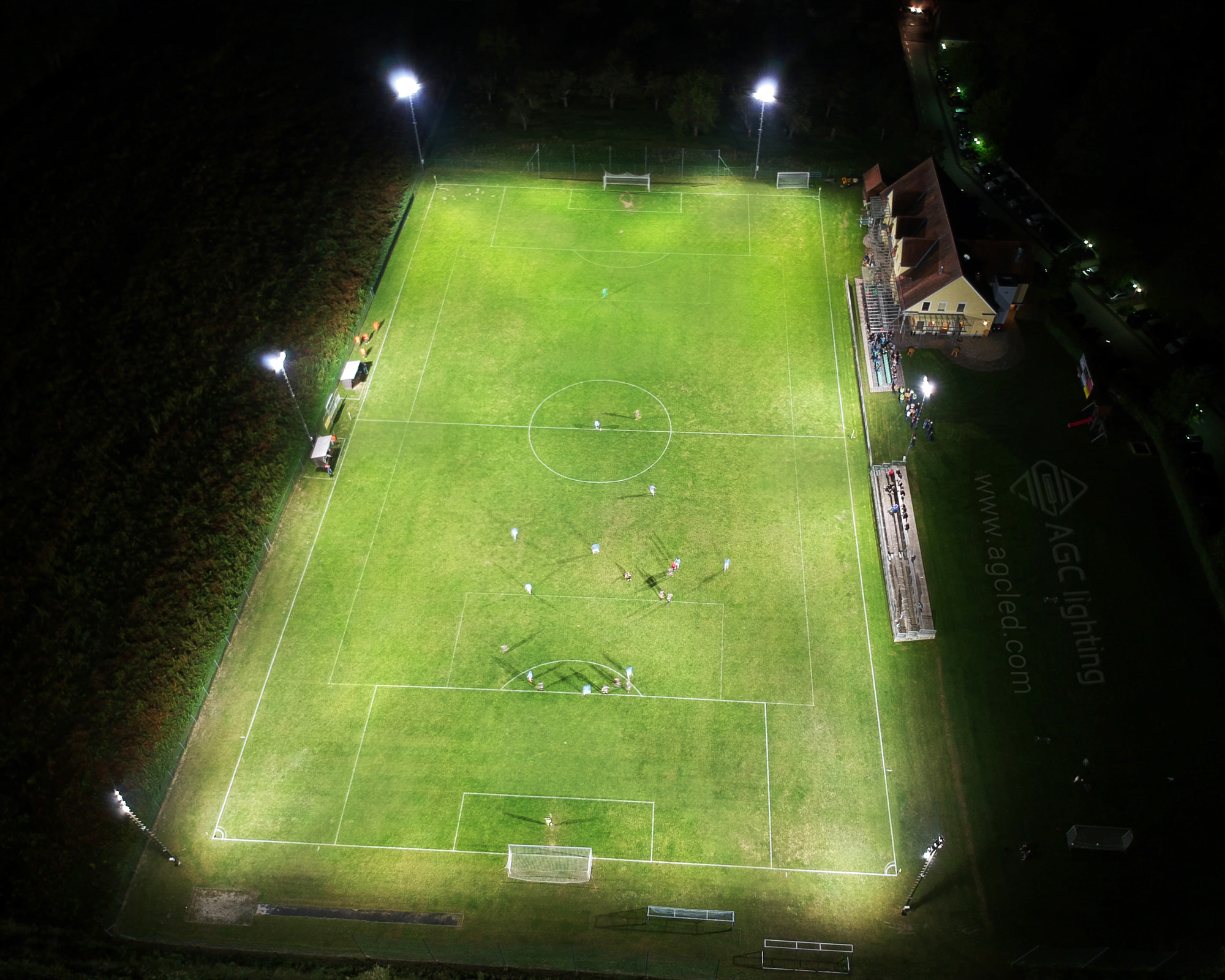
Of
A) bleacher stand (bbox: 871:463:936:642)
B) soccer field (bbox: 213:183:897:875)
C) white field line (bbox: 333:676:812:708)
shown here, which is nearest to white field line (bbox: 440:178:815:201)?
soccer field (bbox: 213:183:897:875)

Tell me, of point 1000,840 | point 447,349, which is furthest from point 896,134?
point 1000,840

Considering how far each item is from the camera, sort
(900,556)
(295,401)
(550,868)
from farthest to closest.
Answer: (295,401) < (900,556) < (550,868)

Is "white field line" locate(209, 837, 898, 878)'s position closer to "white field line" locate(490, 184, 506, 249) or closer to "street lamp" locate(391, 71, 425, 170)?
"white field line" locate(490, 184, 506, 249)

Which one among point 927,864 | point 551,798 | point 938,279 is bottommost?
point 927,864

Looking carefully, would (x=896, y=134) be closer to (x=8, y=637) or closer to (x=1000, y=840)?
(x=1000, y=840)

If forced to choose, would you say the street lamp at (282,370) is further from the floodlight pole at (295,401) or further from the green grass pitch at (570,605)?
the green grass pitch at (570,605)

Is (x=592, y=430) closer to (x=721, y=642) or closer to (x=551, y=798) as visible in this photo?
(x=721, y=642)

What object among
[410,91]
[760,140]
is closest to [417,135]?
[410,91]

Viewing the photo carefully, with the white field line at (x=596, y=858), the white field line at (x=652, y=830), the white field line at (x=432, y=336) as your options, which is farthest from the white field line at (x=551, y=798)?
the white field line at (x=432, y=336)
